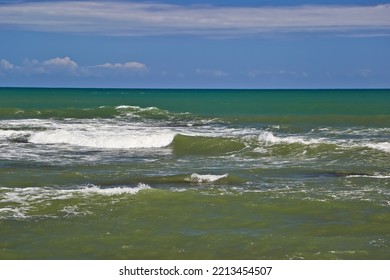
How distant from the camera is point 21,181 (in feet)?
61.5

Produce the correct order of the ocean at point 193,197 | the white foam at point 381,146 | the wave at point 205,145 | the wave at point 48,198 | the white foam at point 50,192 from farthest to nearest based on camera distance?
the wave at point 205,145 → the white foam at point 381,146 → the white foam at point 50,192 → the wave at point 48,198 → the ocean at point 193,197

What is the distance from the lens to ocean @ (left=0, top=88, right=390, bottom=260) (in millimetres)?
12367

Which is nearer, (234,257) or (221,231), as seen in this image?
(234,257)

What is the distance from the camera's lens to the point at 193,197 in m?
16.4

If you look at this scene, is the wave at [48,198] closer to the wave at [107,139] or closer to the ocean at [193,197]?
the ocean at [193,197]

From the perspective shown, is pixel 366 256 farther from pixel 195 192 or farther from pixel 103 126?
pixel 103 126

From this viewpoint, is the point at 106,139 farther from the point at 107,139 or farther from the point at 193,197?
the point at 193,197

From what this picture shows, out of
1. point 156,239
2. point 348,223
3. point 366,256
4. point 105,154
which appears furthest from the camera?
point 105,154

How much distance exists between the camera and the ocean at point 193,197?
1237cm

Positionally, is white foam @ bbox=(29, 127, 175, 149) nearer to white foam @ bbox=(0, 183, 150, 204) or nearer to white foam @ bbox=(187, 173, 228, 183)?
white foam @ bbox=(187, 173, 228, 183)

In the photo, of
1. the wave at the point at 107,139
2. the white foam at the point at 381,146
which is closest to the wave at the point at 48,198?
the white foam at the point at 381,146

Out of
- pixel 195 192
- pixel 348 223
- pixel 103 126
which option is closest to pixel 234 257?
pixel 348 223

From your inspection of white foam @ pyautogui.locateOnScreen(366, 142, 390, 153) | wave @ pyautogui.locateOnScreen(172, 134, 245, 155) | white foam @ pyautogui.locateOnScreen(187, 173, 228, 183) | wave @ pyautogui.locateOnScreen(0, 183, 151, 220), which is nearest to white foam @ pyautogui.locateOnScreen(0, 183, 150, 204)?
wave @ pyautogui.locateOnScreen(0, 183, 151, 220)

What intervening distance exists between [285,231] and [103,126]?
26047 mm
